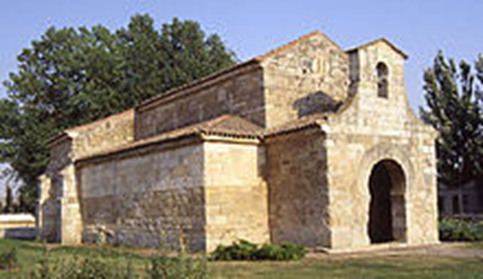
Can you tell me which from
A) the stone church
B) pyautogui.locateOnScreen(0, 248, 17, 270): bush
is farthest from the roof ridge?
pyautogui.locateOnScreen(0, 248, 17, 270): bush

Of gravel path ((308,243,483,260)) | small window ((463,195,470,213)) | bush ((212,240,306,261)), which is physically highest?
small window ((463,195,470,213))

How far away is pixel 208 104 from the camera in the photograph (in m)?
18.7

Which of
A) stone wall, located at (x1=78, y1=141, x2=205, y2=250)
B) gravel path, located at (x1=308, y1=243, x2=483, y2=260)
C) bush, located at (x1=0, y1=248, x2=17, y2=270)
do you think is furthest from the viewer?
stone wall, located at (x1=78, y1=141, x2=205, y2=250)

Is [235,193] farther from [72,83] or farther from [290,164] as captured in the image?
[72,83]

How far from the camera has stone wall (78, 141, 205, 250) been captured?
47.5 feet

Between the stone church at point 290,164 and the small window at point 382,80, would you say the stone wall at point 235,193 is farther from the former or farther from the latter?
the small window at point 382,80

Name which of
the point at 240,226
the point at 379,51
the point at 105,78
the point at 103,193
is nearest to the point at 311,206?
the point at 240,226

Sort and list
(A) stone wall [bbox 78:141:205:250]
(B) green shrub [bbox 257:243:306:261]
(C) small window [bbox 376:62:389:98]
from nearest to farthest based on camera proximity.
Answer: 1. (B) green shrub [bbox 257:243:306:261]
2. (A) stone wall [bbox 78:141:205:250]
3. (C) small window [bbox 376:62:389:98]

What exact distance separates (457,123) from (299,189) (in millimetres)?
17726

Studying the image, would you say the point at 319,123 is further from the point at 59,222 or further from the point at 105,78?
the point at 105,78

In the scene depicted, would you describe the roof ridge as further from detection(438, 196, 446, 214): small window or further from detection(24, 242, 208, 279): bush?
detection(438, 196, 446, 214): small window

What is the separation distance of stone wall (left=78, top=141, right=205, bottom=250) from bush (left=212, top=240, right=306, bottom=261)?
4.48 ft

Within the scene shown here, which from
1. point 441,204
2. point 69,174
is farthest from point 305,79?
point 441,204

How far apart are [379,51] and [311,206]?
4.88m
